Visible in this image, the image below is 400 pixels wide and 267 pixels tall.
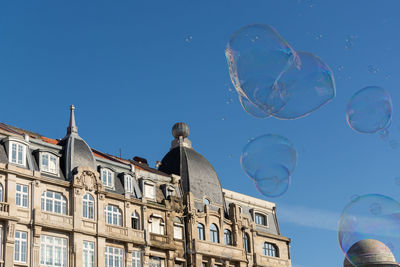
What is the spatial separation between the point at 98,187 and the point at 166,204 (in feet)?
24.5

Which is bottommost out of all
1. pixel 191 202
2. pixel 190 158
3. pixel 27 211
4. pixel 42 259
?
pixel 42 259

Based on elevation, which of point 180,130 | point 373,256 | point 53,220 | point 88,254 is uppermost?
point 373,256

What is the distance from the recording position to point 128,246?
55.8m

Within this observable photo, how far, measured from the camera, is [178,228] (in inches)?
2408

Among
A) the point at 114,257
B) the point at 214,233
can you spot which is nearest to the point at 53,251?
the point at 114,257

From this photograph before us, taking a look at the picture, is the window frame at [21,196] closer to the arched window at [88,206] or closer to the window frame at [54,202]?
the window frame at [54,202]

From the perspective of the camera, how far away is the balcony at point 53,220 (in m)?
50.7

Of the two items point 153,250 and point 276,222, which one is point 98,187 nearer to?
point 153,250

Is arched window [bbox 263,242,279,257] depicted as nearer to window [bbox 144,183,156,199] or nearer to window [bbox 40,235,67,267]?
window [bbox 144,183,156,199]

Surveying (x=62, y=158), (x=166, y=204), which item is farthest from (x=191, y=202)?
(x=62, y=158)

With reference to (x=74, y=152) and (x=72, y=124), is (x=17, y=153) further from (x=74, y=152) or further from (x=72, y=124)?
(x=72, y=124)

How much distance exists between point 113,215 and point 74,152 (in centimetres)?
584

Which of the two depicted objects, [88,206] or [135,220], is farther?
[135,220]

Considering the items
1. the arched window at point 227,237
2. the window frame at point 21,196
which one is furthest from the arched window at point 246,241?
the window frame at point 21,196
